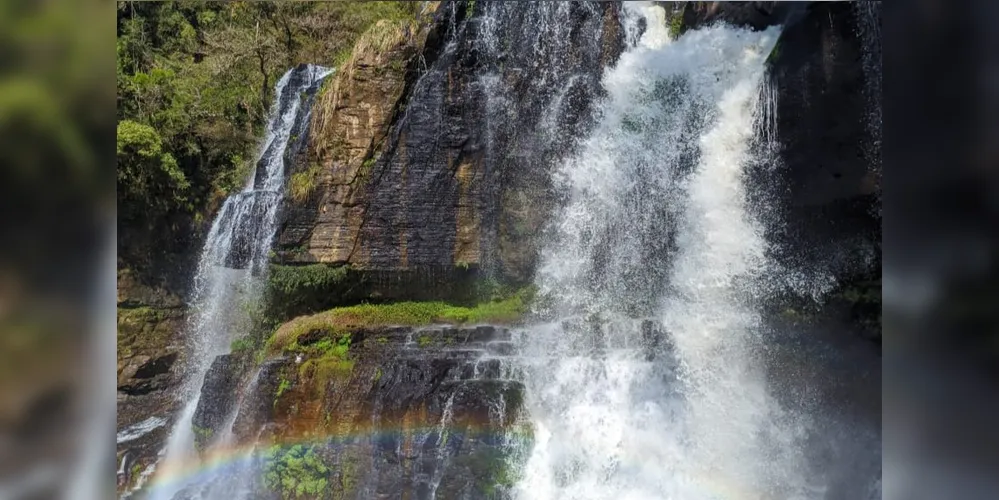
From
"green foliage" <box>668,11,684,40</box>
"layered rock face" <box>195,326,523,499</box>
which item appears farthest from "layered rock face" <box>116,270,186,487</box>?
"green foliage" <box>668,11,684,40</box>

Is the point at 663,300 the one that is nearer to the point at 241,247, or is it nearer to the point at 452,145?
the point at 452,145

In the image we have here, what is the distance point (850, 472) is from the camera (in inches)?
152

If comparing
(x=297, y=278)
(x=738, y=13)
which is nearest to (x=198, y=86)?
(x=297, y=278)

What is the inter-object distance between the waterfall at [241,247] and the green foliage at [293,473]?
60cm

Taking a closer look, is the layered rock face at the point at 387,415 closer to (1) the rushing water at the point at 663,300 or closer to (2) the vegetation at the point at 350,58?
(1) the rushing water at the point at 663,300

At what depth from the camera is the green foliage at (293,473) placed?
376cm

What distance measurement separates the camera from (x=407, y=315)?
412cm

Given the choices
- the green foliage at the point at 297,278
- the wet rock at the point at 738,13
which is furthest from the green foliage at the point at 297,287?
the wet rock at the point at 738,13

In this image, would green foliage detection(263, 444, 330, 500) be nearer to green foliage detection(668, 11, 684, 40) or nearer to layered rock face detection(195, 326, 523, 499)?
layered rock face detection(195, 326, 523, 499)

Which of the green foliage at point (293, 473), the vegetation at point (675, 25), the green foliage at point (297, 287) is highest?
the vegetation at point (675, 25)

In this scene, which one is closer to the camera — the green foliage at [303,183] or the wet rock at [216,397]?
the wet rock at [216,397]

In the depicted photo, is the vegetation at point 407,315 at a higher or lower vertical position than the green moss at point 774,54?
lower

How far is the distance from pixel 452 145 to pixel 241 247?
5.63 ft

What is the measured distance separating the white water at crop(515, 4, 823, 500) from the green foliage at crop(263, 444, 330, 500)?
4.43 ft
